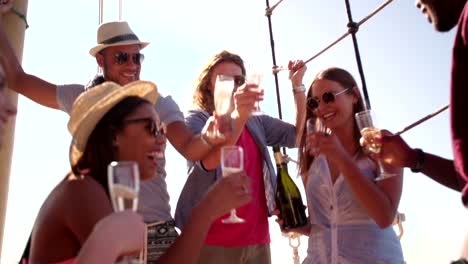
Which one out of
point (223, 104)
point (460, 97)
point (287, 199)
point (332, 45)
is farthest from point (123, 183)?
point (332, 45)

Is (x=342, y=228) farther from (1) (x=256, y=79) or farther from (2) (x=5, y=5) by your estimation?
(2) (x=5, y=5)

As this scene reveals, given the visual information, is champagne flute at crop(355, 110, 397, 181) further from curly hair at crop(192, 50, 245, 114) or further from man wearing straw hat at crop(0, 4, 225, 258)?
curly hair at crop(192, 50, 245, 114)

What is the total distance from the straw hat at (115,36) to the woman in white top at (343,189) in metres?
0.94

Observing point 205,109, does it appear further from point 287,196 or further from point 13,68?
point 13,68

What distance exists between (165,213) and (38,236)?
71 cm

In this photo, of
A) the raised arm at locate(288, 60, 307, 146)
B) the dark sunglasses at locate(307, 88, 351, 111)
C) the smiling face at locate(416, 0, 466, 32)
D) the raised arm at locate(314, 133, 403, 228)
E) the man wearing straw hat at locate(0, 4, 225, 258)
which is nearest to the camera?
the smiling face at locate(416, 0, 466, 32)

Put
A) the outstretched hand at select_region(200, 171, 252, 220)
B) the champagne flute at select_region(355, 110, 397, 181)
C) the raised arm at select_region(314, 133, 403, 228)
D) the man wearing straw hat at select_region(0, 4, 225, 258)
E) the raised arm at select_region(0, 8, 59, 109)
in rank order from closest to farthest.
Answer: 1. the outstretched hand at select_region(200, 171, 252, 220)
2. the champagne flute at select_region(355, 110, 397, 181)
3. the raised arm at select_region(314, 133, 403, 228)
4. the man wearing straw hat at select_region(0, 4, 225, 258)
5. the raised arm at select_region(0, 8, 59, 109)

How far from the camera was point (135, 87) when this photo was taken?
1.83m

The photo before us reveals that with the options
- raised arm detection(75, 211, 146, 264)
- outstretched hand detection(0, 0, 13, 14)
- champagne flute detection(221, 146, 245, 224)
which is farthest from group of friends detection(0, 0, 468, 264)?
outstretched hand detection(0, 0, 13, 14)

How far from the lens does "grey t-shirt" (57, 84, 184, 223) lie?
215 centimetres

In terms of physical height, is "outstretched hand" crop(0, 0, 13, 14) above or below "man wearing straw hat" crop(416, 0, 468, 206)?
above

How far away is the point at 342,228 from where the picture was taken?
2.16m

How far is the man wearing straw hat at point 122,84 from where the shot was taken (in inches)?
86.8

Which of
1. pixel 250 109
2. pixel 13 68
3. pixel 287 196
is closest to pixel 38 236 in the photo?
pixel 250 109
